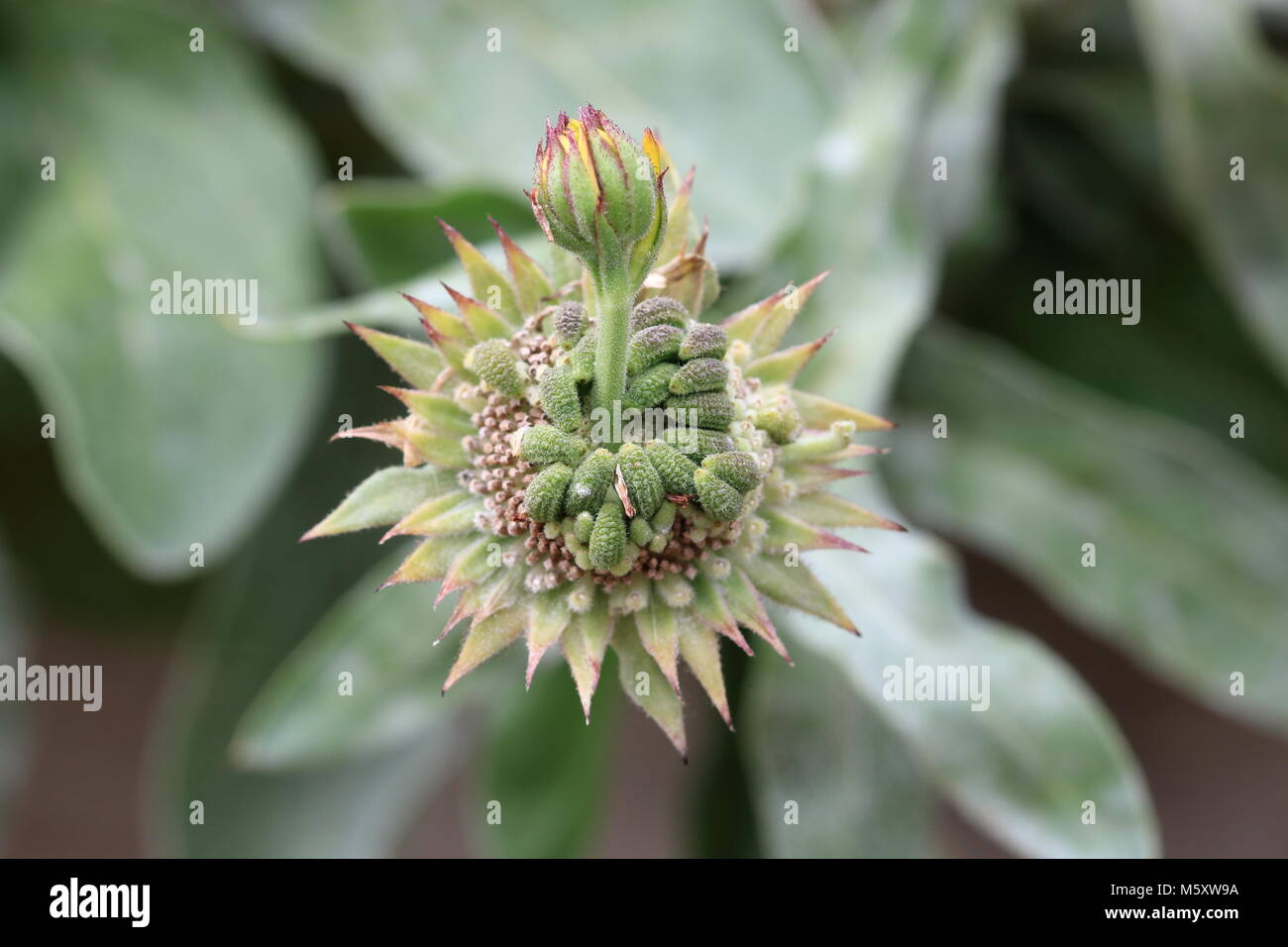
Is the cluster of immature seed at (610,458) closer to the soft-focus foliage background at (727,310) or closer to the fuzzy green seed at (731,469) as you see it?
the fuzzy green seed at (731,469)

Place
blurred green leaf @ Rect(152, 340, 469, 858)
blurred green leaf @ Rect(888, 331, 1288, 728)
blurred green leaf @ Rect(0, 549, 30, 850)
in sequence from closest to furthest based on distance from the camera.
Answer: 1. blurred green leaf @ Rect(888, 331, 1288, 728)
2. blurred green leaf @ Rect(152, 340, 469, 858)
3. blurred green leaf @ Rect(0, 549, 30, 850)

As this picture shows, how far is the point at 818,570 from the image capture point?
3.29ft

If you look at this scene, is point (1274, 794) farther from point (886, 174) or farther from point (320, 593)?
point (320, 593)

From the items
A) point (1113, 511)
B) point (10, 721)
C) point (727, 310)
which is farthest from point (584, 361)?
point (10, 721)

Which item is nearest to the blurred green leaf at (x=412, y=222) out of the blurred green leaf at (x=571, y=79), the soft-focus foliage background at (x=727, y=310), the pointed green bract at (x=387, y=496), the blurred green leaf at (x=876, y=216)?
the soft-focus foliage background at (x=727, y=310)

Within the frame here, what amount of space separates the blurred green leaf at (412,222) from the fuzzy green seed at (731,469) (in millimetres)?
513

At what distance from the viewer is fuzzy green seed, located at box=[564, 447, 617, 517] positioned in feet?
1.96

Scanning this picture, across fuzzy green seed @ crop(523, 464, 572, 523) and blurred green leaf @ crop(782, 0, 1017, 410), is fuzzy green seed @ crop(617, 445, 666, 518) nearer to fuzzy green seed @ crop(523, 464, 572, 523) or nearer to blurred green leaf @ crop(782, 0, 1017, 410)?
fuzzy green seed @ crop(523, 464, 572, 523)

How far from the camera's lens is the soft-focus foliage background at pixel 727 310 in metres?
1.09

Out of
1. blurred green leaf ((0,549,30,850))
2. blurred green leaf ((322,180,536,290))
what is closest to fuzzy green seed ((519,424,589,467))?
blurred green leaf ((322,180,536,290))

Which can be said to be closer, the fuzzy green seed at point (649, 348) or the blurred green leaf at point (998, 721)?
the fuzzy green seed at point (649, 348)

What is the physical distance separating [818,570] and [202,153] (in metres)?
0.85

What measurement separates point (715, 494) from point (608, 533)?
0.06 meters

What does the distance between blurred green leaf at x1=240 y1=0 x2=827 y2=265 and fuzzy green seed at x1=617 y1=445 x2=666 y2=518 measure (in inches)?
24.3
